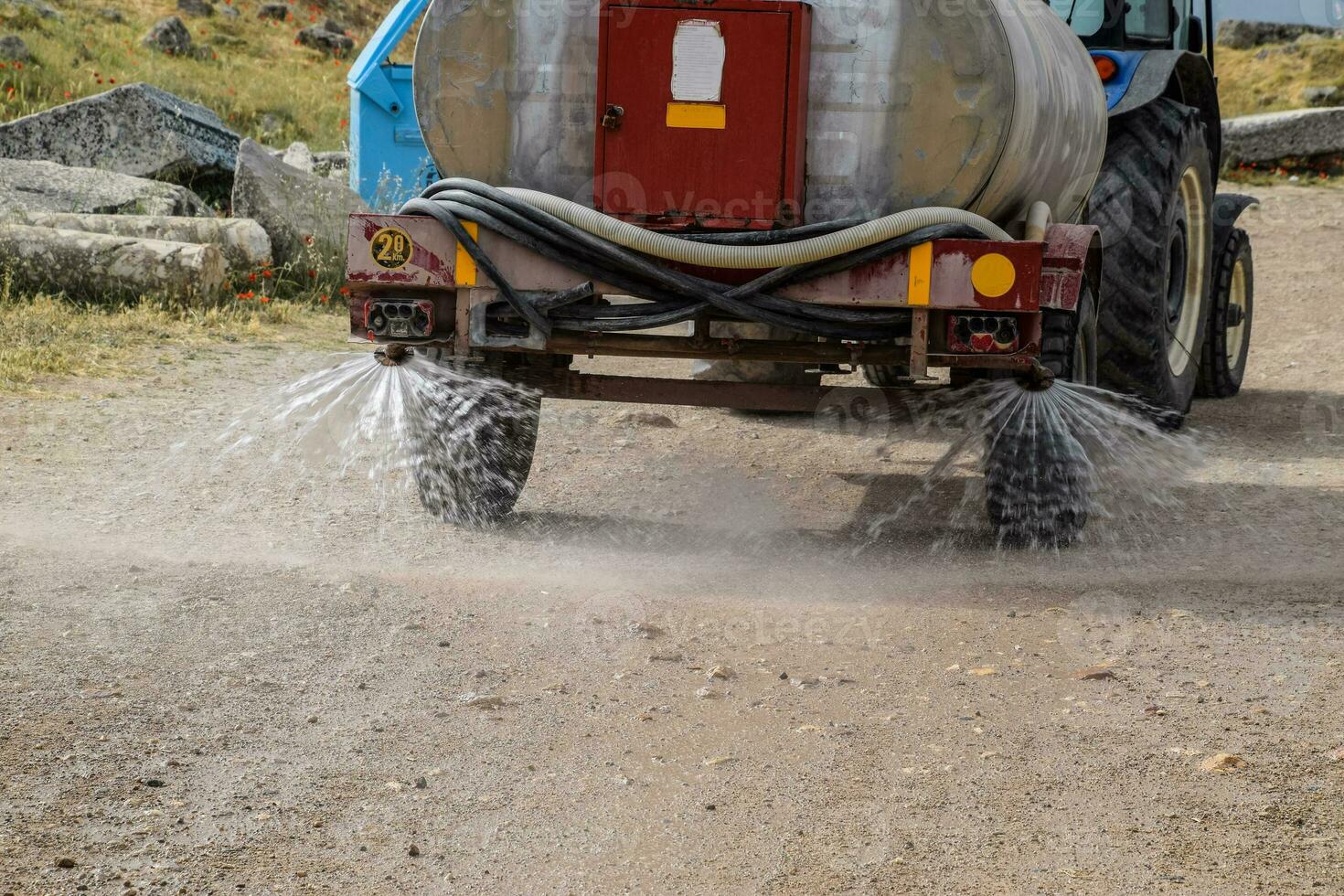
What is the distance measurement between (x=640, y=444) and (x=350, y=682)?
3.36 meters

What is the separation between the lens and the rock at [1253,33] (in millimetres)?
24438

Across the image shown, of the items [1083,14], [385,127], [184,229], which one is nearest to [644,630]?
[1083,14]

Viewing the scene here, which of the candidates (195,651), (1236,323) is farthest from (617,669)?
(1236,323)

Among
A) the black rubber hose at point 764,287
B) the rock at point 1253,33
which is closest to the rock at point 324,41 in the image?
the rock at point 1253,33

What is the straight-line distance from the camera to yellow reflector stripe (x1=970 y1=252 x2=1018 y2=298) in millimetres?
4660

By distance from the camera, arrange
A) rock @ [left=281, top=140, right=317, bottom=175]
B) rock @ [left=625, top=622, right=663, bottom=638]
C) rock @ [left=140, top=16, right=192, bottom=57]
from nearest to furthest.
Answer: rock @ [left=625, top=622, right=663, bottom=638]
rock @ [left=281, top=140, right=317, bottom=175]
rock @ [left=140, top=16, right=192, bottom=57]

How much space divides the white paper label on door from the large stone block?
301 inches

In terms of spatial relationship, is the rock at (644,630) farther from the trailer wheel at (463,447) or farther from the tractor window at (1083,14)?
the tractor window at (1083,14)

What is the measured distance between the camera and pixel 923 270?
185 inches

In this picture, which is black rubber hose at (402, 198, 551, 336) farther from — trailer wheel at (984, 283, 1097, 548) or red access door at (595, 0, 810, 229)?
trailer wheel at (984, 283, 1097, 548)

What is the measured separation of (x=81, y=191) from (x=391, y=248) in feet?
19.8

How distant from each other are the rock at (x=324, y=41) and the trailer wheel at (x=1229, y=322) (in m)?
16.9

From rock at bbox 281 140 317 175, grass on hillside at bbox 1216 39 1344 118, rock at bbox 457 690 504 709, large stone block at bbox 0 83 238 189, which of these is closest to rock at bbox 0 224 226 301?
large stone block at bbox 0 83 238 189

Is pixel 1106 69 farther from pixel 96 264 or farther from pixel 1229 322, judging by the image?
pixel 96 264
